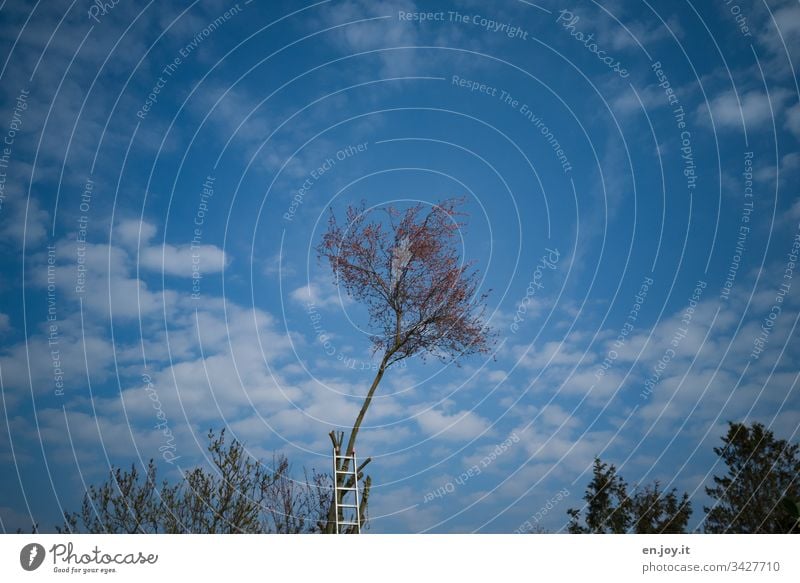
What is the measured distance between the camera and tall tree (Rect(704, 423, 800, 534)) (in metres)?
30.2

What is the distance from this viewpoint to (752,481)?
3189 cm

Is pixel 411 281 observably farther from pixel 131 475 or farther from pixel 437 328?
pixel 131 475
